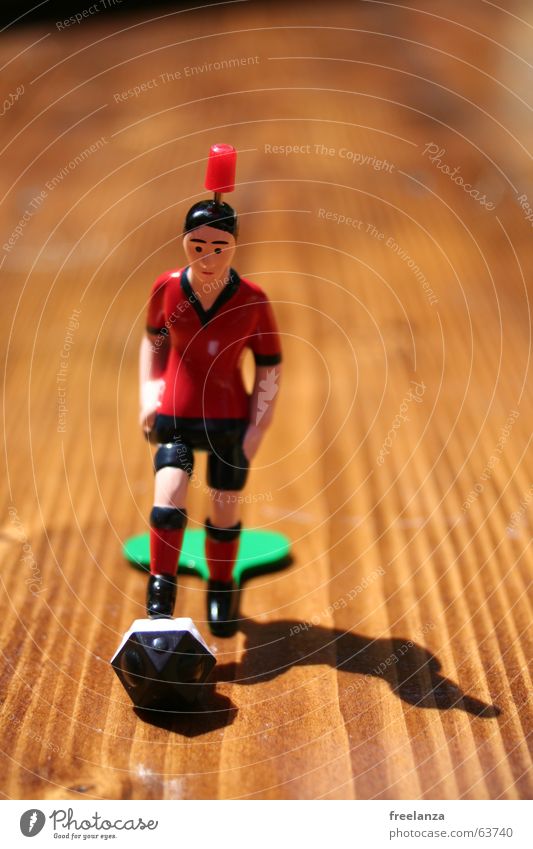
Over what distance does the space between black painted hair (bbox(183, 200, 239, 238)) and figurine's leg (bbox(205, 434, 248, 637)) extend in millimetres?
391

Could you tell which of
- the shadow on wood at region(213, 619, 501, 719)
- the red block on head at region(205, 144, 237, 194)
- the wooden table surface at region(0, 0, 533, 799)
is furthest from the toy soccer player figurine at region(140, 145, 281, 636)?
the wooden table surface at region(0, 0, 533, 799)

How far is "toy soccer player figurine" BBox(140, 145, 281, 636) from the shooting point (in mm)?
1467

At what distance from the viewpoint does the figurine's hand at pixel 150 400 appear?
62.0 inches

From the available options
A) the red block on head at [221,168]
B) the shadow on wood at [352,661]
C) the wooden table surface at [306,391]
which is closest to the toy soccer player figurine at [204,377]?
the red block on head at [221,168]

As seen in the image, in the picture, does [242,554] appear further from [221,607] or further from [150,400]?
[150,400]

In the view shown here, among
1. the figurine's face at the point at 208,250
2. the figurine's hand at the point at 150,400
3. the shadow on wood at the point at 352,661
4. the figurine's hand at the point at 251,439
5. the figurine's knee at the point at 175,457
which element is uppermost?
the figurine's face at the point at 208,250

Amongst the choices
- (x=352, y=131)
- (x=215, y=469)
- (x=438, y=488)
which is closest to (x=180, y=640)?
(x=215, y=469)

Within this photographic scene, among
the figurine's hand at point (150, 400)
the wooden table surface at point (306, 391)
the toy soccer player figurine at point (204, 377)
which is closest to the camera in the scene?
the wooden table surface at point (306, 391)

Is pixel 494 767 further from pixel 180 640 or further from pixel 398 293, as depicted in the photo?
pixel 398 293

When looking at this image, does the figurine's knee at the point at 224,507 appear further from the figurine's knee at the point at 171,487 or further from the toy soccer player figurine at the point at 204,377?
the figurine's knee at the point at 171,487

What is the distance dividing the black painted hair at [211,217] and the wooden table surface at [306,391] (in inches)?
29.7

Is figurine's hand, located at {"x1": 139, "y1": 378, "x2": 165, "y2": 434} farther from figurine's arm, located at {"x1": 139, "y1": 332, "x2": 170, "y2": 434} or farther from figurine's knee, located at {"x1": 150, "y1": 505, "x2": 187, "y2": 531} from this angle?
figurine's knee, located at {"x1": 150, "y1": 505, "x2": 187, "y2": 531}

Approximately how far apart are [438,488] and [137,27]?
3906 millimetres

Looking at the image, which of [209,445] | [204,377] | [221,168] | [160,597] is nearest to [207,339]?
[204,377]
